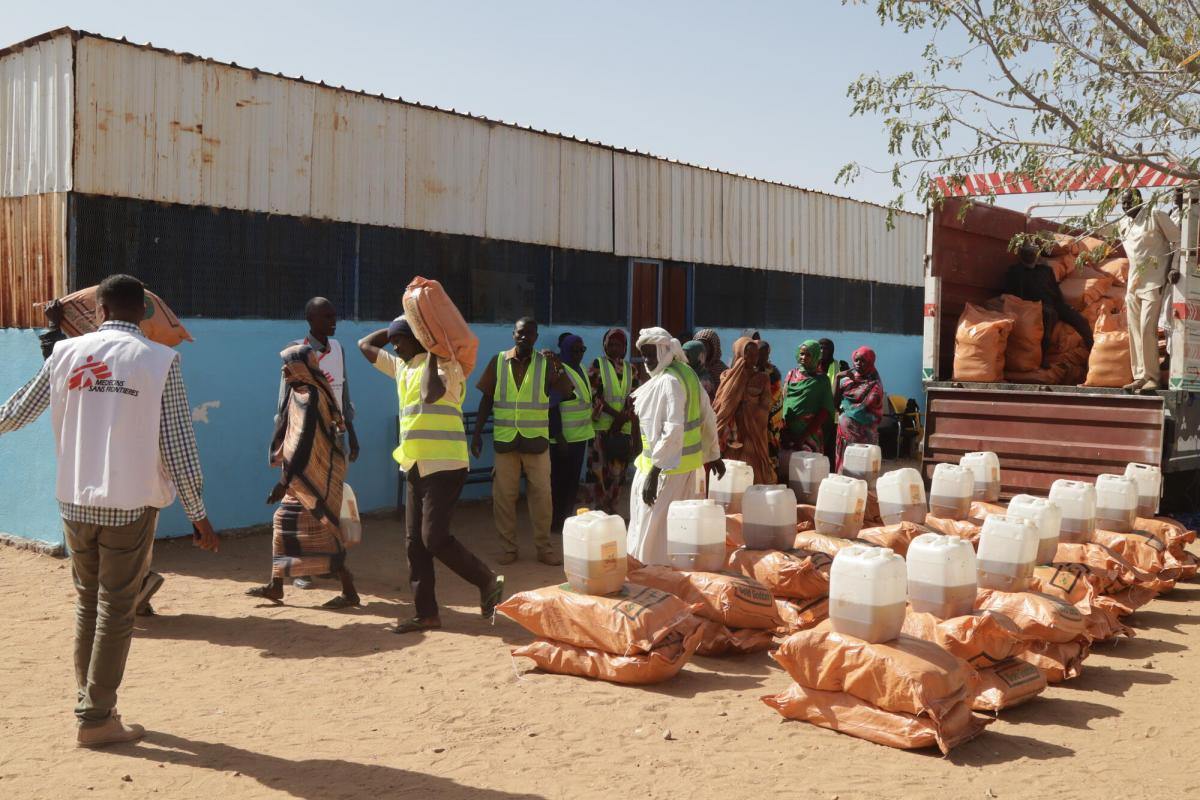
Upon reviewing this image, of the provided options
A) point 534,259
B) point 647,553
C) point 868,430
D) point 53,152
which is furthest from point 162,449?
point 534,259

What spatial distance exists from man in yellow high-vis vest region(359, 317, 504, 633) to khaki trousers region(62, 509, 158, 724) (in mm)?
1833

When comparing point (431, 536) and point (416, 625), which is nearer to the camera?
point (431, 536)

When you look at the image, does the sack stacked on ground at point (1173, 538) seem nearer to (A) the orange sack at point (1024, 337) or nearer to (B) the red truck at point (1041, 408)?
(B) the red truck at point (1041, 408)

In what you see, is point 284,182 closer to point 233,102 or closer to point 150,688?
point 233,102

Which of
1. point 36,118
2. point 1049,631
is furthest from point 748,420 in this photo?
point 36,118

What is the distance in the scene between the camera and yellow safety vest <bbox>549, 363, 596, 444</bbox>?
8.90m

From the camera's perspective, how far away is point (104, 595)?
13.3 ft

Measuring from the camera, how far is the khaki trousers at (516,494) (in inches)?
313

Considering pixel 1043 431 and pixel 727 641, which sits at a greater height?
pixel 1043 431

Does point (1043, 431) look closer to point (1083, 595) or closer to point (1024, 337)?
point (1024, 337)

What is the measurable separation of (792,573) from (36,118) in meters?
6.08

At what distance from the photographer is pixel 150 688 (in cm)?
501

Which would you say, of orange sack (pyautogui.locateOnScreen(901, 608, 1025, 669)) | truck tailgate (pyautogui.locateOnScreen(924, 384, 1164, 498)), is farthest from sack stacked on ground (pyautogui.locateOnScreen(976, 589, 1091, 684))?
truck tailgate (pyautogui.locateOnScreen(924, 384, 1164, 498))

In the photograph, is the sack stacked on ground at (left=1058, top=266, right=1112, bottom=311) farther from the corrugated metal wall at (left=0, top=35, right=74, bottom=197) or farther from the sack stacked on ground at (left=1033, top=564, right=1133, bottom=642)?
the corrugated metal wall at (left=0, top=35, right=74, bottom=197)
